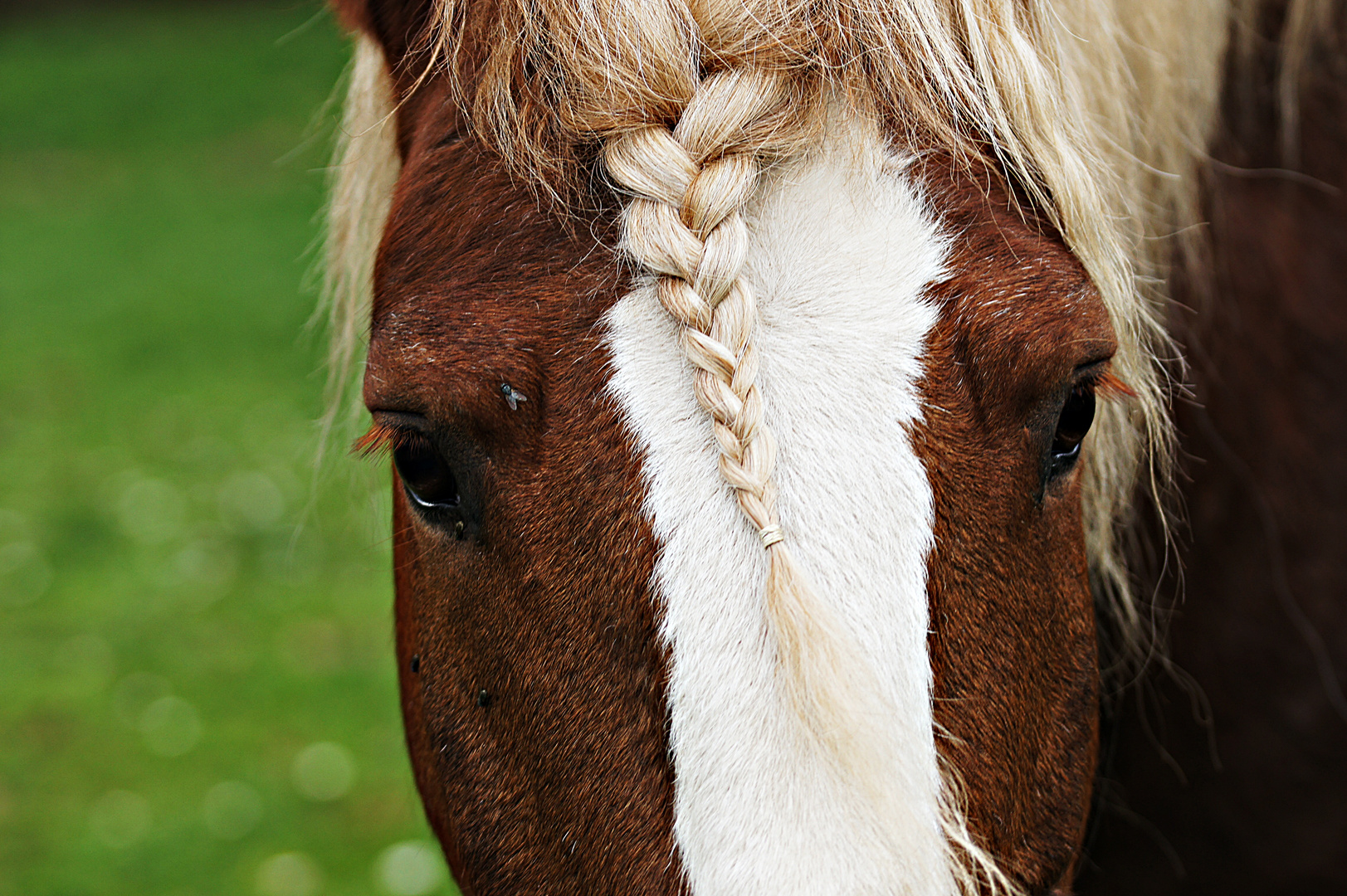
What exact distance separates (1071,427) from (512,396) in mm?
689

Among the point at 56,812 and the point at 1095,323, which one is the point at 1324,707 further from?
the point at 56,812

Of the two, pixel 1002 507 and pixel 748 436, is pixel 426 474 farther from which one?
pixel 1002 507

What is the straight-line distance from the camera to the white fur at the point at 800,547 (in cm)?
115

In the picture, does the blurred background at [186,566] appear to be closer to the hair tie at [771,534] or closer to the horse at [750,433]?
the horse at [750,433]

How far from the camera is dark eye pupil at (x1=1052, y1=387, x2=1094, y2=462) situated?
1448 mm

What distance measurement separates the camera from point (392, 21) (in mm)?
1683

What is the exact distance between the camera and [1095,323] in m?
1.40

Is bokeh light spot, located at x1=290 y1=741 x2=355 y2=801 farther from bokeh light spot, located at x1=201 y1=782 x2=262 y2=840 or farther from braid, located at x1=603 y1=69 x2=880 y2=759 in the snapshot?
braid, located at x1=603 y1=69 x2=880 y2=759

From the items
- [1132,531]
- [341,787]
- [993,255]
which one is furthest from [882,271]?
[341,787]

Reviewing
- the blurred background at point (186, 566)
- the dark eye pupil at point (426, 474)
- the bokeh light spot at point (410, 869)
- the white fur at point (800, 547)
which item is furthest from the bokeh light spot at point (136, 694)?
the white fur at point (800, 547)

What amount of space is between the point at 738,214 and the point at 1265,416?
1.32m

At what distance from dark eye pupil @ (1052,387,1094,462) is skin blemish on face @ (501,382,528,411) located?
650 mm

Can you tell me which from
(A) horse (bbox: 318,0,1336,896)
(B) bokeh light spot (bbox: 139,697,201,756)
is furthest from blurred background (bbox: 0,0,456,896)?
(A) horse (bbox: 318,0,1336,896)

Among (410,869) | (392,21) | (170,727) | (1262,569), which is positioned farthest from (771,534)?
(170,727)
